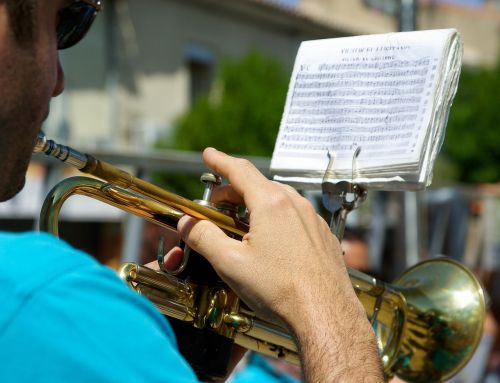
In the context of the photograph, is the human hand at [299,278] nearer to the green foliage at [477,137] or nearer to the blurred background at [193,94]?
the blurred background at [193,94]

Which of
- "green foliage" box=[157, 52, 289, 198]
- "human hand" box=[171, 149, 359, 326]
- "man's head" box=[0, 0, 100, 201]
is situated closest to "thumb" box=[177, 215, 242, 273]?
"human hand" box=[171, 149, 359, 326]

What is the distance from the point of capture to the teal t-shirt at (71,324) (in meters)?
0.77

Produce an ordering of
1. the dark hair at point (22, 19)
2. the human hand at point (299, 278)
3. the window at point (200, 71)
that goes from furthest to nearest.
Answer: the window at point (200, 71)
the human hand at point (299, 278)
the dark hair at point (22, 19)

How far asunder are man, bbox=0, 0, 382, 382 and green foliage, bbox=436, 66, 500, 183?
18754 mm

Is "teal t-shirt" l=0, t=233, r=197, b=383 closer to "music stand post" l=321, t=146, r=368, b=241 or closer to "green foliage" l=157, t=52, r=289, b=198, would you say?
A: "music stand post" l=321, t=146, r=368, b=241

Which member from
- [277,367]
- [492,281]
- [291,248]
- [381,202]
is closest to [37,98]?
[291,248]

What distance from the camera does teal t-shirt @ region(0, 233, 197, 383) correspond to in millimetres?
765

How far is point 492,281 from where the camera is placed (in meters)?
5.11

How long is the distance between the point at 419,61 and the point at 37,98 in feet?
2.89

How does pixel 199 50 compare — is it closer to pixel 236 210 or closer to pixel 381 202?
pixel 381 202

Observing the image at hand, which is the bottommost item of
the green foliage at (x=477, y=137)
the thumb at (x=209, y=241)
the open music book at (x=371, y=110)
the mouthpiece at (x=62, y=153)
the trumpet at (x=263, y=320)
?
the green foliage at (x=477, y=137)

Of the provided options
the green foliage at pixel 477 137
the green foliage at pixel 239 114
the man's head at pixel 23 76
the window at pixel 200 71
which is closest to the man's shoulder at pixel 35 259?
the man's head at pixel 23 76

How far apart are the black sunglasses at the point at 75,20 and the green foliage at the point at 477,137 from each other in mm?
18785

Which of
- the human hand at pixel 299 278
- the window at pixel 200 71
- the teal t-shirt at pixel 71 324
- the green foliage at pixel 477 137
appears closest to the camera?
the teal t-shirt at pixel 71 324
